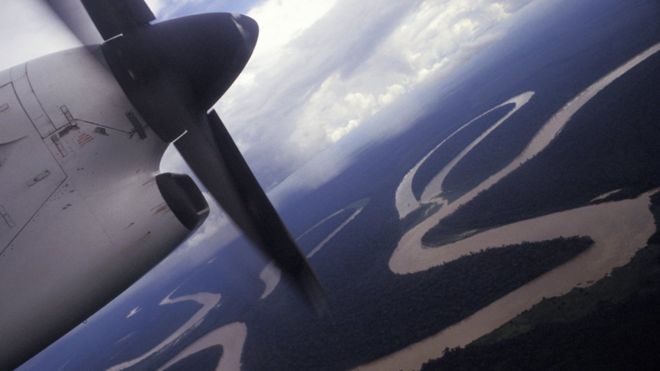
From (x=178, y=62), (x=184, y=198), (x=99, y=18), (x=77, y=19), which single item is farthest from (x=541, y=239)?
(x=77, y=19)

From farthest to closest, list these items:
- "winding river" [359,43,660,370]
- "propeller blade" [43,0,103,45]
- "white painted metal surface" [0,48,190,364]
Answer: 1. "winding river" [359,43,660,370]
2. "propeller blade" [43,0,103,45]
3. "white painted metal surface" [0,48,190,364]

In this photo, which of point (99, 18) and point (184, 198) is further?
point (184, 198)

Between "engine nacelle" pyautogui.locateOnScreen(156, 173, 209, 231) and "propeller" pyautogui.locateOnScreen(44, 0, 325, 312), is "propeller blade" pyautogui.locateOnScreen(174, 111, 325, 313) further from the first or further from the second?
"engine nacelle" pyautogui.locateOnScreen(156, 173, 209, 231)

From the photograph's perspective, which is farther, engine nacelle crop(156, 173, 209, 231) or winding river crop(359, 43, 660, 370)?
winding river crop(359, 43, 660, 370)

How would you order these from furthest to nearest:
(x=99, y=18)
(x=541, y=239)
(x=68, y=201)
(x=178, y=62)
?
(x=541, y=239), (x=178, y=62), (x=99, y=18), (x=68, y=201)

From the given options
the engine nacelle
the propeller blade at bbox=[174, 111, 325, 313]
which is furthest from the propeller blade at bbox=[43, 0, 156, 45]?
the engine nacelle

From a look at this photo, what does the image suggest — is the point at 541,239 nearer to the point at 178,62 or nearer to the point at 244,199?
the point at 244,199

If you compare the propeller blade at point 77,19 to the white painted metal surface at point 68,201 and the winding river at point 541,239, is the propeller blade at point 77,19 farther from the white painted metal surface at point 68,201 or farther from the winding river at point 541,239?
the winding river at point 541,239
